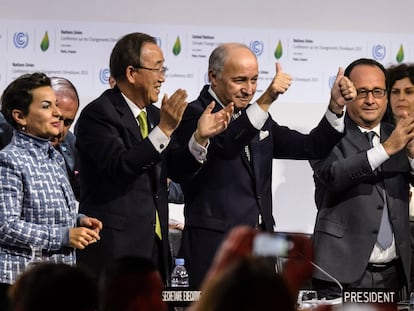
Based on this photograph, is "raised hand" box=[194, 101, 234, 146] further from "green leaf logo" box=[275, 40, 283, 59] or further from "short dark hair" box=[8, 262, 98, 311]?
"short dark hair" box=[8, 262, 98, 311]

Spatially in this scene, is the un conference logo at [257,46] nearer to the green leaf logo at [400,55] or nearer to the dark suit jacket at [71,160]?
the green leaf logo at [400,55]

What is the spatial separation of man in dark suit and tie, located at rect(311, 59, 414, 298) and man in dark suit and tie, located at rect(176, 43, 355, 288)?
0.16 m

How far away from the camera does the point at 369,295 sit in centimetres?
302

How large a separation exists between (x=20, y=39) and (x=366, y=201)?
6.66 ft

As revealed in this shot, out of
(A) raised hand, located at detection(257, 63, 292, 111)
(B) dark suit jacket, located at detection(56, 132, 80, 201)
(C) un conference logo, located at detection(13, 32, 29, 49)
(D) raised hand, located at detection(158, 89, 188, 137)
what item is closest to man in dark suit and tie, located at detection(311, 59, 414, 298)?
(A) raised hand, located at detection(257, 63, 292, 111)

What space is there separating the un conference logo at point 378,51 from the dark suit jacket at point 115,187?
1.89 meters

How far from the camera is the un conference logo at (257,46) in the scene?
498 centimetres

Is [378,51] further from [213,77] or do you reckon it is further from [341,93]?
[213,77]

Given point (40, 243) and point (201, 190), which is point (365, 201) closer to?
point (201, 190)

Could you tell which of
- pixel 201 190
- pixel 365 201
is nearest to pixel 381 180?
pixel 365 201

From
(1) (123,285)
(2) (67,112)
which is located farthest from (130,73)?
(1) (123,285)

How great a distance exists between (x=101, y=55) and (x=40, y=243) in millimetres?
1953

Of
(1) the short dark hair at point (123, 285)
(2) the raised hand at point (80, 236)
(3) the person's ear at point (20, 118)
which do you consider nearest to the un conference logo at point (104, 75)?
(3) the person's ear at point (20, 118)

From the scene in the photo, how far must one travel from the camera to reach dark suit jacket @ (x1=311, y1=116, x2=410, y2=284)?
3.91 m
